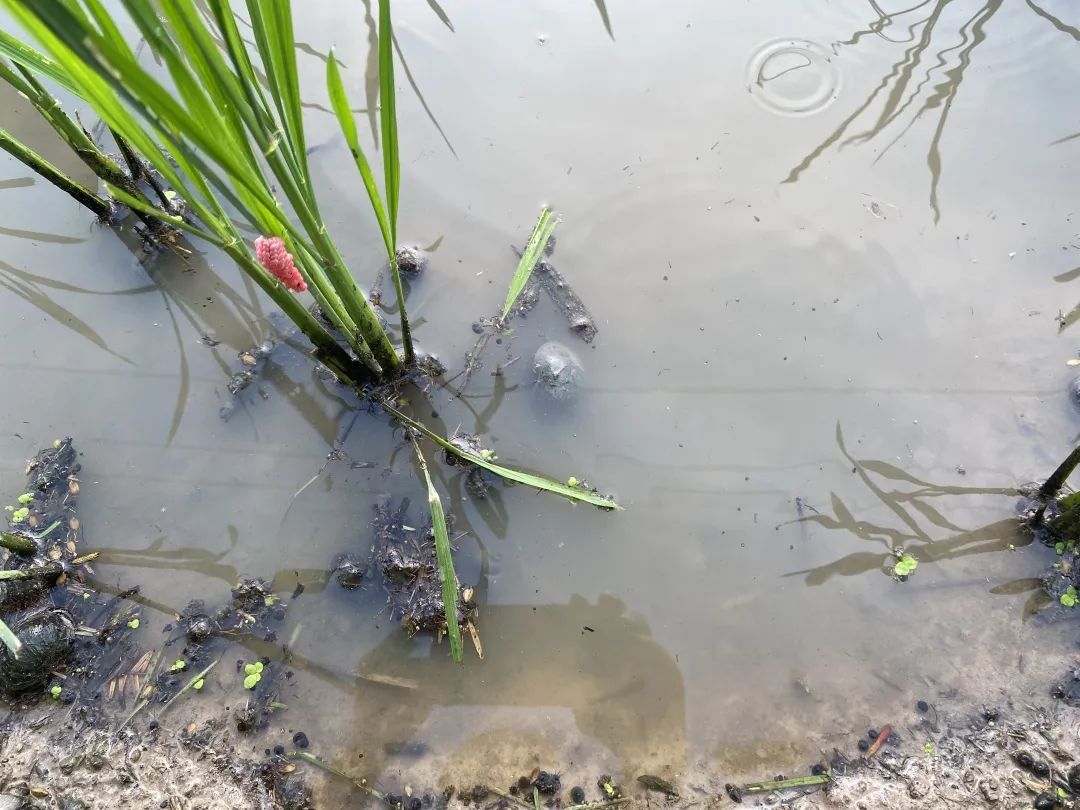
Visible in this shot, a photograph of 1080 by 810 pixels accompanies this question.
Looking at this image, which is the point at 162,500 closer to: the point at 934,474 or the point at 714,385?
the point at 714,385

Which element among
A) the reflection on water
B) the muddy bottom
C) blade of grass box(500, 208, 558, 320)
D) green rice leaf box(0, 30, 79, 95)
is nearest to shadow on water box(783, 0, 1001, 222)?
blade of grass box(500, 208, 558, 320)

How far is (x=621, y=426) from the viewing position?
8.60 feet

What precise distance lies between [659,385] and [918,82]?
77.9 inches

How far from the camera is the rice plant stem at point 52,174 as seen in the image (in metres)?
2.03

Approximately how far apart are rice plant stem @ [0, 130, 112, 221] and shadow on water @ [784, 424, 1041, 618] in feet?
9.54

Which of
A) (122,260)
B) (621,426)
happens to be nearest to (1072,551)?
(621,426)

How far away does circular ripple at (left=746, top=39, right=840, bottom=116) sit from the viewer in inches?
121

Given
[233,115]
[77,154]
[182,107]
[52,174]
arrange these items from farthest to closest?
[77,154], [52,174], [233,115], [182,107]

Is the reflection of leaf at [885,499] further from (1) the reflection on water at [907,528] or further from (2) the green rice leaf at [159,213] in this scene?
(2) the green rice leaf at [159,213]

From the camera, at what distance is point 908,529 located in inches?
96.4

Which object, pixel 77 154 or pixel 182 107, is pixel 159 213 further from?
pixel 77 154

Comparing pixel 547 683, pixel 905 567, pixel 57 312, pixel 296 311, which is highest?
pixel 296 311

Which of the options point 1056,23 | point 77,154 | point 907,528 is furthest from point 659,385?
point 1056,23

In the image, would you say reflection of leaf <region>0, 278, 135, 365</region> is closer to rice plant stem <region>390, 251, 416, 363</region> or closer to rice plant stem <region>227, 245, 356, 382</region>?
rice plant stem <region>227, 245, 356, 382</region>
